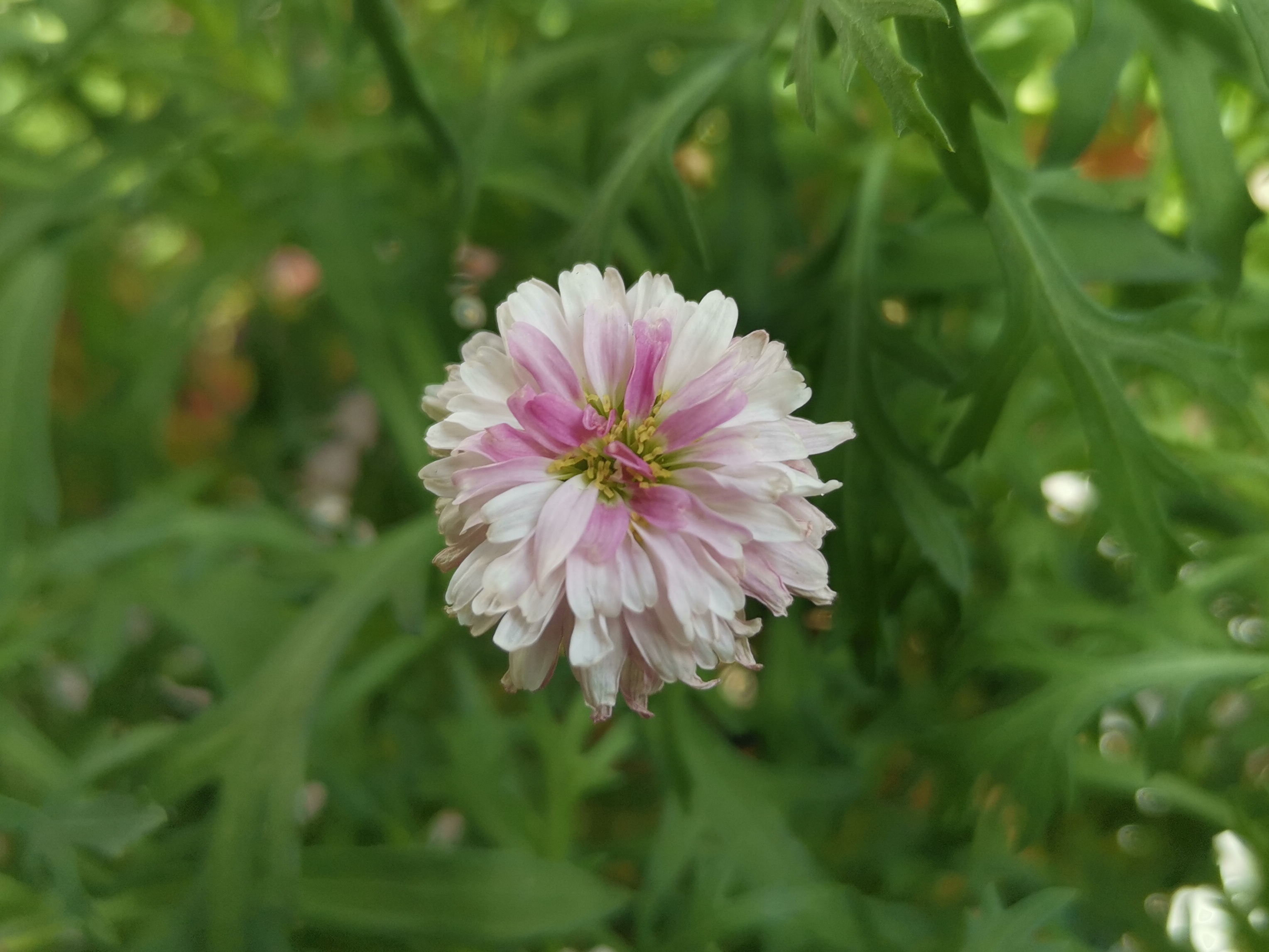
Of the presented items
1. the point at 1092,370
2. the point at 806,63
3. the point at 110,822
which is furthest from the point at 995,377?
the point at 110,822

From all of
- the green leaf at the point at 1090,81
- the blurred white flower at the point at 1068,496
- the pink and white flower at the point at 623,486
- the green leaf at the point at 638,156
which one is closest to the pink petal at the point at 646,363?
the pink and white flower at the point at 623,486

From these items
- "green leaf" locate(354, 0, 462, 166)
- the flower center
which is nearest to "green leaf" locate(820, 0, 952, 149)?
the flower center

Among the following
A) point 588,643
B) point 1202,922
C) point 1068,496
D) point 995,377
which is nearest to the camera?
point 588,643

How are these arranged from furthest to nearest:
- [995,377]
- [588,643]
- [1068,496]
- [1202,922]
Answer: [1068,496]
[1202,922]
[995,377]
[588,643]

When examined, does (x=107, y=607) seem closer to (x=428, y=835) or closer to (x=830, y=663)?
(x=428, y=835)

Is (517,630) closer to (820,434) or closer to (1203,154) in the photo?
(820,434)

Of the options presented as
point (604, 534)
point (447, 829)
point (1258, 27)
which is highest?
point (1258, 27)

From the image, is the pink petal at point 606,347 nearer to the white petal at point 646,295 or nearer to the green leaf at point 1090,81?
the white petal at point 646,295

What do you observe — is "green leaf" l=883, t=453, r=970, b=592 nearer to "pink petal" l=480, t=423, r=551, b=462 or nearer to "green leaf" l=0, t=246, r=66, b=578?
"pink petal" l=480, t=423, r=551, b=462

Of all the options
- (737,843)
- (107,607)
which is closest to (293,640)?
(107,607)
